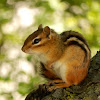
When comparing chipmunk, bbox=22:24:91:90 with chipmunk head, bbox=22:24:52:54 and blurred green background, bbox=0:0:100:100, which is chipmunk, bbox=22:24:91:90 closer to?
chipmunk head, bbox=22:24:52:54

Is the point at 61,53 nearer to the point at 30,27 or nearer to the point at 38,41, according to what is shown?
the point at 38,41

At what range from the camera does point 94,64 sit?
1.91 meters

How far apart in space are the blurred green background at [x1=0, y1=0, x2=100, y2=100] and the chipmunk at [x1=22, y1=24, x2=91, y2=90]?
1.46 meters

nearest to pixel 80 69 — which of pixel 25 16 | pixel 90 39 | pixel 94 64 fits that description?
pixel 94 64

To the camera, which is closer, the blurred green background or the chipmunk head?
the chipmunk head

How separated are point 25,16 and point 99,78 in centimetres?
344

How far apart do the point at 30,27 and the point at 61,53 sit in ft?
8.87

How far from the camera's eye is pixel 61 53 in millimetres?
1717

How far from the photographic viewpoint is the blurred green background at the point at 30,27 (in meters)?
3.43

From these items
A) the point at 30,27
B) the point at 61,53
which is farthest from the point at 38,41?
the point at 30,27

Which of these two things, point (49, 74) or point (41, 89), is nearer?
point (41, 89)

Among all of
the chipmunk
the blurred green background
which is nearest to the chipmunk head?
the chipmunk

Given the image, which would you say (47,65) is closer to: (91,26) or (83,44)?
(83,44)

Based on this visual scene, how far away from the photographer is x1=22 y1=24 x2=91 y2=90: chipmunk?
1.65 m
